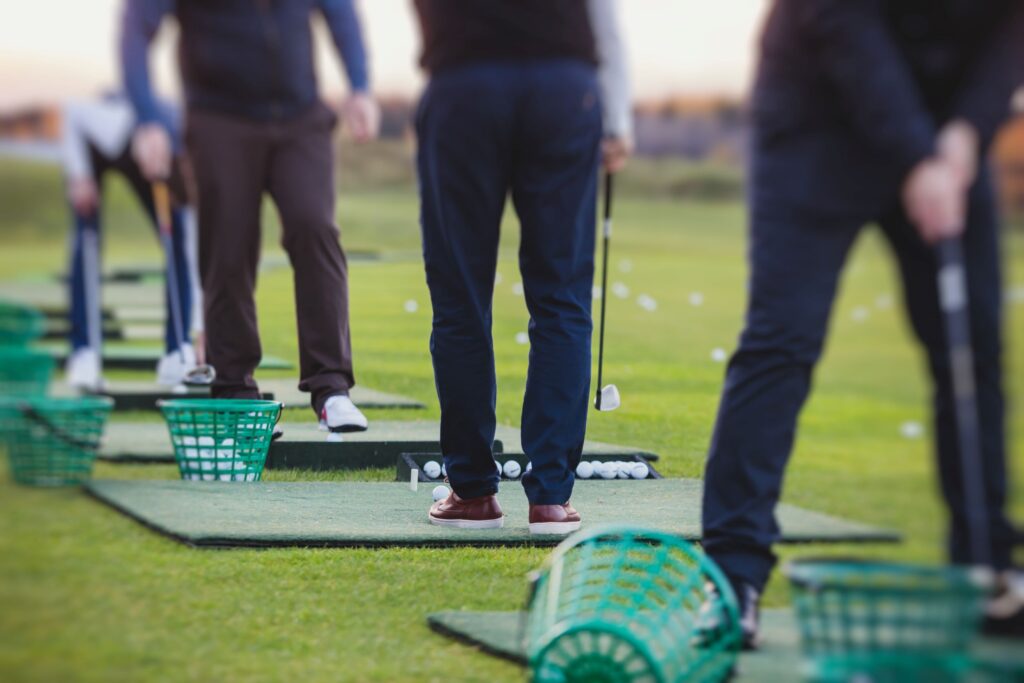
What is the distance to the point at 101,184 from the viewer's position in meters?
3.43

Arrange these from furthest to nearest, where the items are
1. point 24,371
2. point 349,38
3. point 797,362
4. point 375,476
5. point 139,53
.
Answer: point 375,476 < point 24,371 < point 349,38 < point 139,53 < point 797,362

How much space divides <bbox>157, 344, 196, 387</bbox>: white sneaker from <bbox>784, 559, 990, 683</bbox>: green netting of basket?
2.40 metres

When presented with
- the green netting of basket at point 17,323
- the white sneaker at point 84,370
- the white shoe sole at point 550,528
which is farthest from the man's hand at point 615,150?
the white sneaker at point 84,370

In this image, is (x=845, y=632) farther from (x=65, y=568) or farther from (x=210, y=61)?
(x=210, y=61)

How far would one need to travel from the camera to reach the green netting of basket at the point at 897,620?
1.73 metres

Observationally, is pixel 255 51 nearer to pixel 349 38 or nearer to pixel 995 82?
pixel 349 38

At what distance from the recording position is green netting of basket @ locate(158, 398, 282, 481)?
3.58 meters

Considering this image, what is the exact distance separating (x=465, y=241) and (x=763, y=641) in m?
1.06

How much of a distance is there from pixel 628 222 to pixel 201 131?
6.58m

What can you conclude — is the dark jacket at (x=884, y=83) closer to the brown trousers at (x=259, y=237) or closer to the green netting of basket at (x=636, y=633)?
the green netting of basket at (x=636, y=633)

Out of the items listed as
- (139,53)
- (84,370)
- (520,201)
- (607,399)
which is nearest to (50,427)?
(139,53)

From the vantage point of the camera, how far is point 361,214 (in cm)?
404

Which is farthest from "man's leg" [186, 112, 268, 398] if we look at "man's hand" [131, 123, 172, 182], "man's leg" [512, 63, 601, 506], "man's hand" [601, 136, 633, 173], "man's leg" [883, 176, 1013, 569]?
"man's leg" [883, 176, 1013, 569]

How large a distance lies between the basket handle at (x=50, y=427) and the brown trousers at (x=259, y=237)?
1.14 ft
